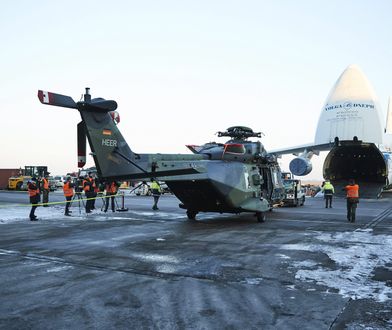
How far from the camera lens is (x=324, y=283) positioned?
6.57 metres

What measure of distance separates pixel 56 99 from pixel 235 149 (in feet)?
23.6

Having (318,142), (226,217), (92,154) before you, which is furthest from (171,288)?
(318,142)

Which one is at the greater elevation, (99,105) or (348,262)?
(99,105)

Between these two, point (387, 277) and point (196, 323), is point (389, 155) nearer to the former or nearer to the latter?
point (387, 277)

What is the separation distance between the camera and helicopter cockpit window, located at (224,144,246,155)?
1520 centimetres

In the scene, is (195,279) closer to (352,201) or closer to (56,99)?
(56,99)

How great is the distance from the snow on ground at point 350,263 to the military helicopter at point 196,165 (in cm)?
357

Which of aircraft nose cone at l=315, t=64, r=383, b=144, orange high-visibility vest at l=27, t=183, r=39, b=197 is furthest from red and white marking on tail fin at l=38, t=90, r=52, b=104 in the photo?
aircraft nose cone at l=315, t=64, r=383, b=144

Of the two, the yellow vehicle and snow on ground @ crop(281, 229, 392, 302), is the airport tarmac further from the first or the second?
the yellow vehicle

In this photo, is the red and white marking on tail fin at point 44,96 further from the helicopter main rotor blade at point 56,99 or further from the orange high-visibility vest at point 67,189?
the orange high-visibility vest at point 67,189

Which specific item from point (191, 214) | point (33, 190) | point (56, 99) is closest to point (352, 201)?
point (191, 214)

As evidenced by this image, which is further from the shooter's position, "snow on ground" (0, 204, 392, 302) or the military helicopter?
the military helicopter

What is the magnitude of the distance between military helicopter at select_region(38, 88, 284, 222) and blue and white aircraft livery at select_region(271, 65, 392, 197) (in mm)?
16142

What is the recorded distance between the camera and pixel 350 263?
26.6 ft
